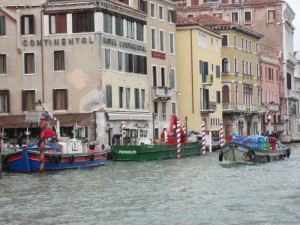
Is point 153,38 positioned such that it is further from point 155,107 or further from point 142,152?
point 142,152

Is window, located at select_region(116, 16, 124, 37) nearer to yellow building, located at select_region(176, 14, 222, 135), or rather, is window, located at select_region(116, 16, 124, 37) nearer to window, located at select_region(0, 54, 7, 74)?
window, located at select_region(0, 54, 7, 74)

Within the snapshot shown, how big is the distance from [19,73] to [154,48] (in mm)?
10902

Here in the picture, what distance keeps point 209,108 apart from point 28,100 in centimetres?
1960

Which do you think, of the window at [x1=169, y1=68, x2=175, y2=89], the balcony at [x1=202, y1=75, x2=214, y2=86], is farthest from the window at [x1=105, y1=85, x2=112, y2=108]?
the balcony at [x1=202, y1=75, x2=214, y2=86]

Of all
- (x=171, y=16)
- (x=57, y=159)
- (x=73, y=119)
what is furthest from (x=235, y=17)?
(x=57, y=159)

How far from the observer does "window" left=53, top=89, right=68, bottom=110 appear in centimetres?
5197

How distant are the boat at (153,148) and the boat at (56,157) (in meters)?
3.97

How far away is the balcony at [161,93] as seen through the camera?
59.2m

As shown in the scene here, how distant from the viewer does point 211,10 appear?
9112 centimetres

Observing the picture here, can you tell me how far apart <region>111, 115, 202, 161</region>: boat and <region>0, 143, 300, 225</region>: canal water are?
6427 millimetres

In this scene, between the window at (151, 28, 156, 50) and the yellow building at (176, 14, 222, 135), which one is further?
the yellow building at (176, 14, 222, 135)

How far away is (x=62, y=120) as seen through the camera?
51.0 meters

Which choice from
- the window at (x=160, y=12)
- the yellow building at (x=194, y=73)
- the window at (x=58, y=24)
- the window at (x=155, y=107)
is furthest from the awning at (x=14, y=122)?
the yellow building at (x=194, y=73)

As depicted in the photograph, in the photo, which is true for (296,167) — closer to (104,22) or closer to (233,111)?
(104,22)
